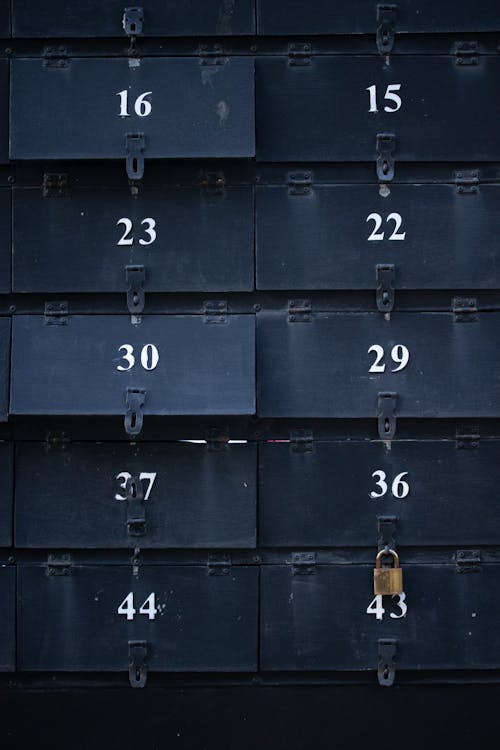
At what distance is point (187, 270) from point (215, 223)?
245 mm

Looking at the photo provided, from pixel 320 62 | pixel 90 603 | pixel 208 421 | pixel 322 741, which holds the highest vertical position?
pixel 320 62

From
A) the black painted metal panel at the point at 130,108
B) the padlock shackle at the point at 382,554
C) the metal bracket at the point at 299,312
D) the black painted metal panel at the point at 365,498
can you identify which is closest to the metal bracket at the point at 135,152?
the black painted metal panel at the point at 130,108

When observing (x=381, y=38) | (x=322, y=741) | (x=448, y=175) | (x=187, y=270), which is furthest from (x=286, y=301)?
(x=322, y=741)

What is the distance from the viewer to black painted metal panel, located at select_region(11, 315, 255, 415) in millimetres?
4180

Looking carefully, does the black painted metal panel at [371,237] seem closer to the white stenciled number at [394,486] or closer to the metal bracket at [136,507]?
the white stenciled number at [394,486]

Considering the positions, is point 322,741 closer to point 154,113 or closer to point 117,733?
point 117,733

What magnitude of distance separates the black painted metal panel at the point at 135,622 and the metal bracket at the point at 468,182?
1.95m

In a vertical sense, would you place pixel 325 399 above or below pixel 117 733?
above

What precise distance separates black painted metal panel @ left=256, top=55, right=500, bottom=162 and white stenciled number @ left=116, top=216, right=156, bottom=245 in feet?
1.93

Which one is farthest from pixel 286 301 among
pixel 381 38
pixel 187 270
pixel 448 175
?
pixel 381 38

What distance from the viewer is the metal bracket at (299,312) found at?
4355 mm

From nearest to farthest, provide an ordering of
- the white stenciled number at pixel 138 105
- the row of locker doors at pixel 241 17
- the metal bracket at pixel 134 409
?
the metal bracket at pixel 134 409 < the white stenciled number at pixel 138 105 < the row of locker doors at pixel 241 17

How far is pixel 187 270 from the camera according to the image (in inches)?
171

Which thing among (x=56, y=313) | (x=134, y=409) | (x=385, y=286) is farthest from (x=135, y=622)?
(x=385, y=286)
